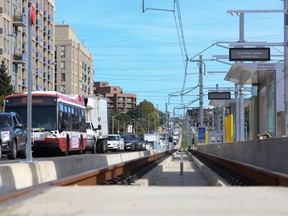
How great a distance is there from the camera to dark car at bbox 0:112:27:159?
20641 mm

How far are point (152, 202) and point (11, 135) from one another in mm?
14903

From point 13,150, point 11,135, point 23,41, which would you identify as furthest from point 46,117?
point 23,41

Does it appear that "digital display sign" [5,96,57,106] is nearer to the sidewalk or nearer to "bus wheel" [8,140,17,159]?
"bus wheel" [8,140,17,159]

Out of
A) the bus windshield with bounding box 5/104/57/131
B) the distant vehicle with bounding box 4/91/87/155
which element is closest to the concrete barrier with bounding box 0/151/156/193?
the distant vehicle with bounding box 4/91/87/155

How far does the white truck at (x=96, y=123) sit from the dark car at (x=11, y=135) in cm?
1257

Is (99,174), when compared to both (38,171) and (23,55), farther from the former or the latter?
(23,55)

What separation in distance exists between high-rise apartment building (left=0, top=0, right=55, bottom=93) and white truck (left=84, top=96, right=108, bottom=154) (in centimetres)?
2037

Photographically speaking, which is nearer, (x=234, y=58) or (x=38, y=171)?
(x=38, y=171)

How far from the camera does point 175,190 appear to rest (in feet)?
27.5

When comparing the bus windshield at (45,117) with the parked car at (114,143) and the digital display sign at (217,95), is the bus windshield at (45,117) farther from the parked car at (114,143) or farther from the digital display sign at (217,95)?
the parked car at (114,143)

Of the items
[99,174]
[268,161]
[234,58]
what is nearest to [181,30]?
[234,58]

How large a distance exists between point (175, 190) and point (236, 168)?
11.1 m

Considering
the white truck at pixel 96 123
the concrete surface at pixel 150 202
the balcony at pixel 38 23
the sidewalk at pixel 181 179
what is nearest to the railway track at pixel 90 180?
the concrete surface at pixel 150 202

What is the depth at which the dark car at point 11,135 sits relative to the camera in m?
20.6
